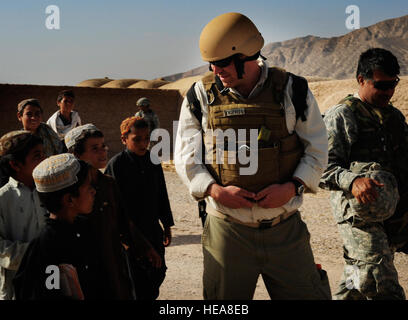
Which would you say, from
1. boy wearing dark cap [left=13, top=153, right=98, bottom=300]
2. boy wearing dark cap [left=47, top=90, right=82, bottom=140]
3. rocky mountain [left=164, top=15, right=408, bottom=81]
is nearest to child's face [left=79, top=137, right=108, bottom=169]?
boy wearing dark cap [left=13, top=153, right=98, bottom=300]

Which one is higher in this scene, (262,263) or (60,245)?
(60,245)

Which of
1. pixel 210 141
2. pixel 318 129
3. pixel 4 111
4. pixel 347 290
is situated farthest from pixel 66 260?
pixel 4 111

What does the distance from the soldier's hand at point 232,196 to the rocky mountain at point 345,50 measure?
6835cm

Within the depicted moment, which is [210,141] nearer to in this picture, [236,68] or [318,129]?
[236,68]

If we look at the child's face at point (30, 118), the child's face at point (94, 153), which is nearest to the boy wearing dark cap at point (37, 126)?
the child's face at point (30, 118)

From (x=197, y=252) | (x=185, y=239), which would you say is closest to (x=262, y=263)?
(x=197, y=252)

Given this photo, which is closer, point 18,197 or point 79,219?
point 79,219

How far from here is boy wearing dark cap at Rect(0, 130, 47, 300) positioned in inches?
110

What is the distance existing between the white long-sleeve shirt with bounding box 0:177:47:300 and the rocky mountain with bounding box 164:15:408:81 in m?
68.5

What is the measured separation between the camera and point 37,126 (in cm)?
473

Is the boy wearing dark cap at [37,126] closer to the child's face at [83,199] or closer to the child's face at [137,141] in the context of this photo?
the child's face at [137,141]

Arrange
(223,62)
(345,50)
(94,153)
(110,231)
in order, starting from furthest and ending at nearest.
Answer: (345,50), (94,153), (110,231), (223,62)

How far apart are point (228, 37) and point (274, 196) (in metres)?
0.84

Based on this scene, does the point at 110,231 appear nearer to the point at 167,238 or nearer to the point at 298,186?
the point at 298,186
